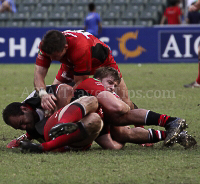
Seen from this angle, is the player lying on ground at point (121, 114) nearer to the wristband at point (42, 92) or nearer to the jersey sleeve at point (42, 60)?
the wristband at point (42, 92)

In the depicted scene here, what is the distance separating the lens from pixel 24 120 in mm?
4137

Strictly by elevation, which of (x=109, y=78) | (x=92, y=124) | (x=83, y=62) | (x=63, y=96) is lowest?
(x=92, y=124)

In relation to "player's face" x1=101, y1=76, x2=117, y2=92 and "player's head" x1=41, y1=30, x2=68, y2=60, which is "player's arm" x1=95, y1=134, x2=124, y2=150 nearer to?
"player's face" x1=101, y1=76, x2=117, y2=92

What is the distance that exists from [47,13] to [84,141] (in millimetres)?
14221

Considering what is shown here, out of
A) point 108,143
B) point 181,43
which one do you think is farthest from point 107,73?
point 181,43

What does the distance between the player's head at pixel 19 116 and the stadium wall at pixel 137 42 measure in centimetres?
1007

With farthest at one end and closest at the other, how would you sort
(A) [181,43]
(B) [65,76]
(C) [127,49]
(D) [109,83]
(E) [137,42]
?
(C) [127,49] < (E) [137,42] < (A) [181,43] < (B) [65,76] < (D) [109,83]

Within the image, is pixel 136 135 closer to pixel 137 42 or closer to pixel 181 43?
pixel 181 43

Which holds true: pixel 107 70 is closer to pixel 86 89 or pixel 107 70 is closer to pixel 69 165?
pixel 86 89

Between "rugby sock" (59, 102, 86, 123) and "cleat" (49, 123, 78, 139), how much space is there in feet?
0.56

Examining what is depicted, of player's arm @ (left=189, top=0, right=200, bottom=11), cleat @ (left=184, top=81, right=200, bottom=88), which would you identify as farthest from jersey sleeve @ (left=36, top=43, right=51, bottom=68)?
A: cleat @ (left=184, top=81, right=200, bottom=88)

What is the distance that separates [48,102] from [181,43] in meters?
10.2

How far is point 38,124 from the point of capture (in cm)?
424

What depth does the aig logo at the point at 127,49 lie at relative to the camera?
14031 mm
